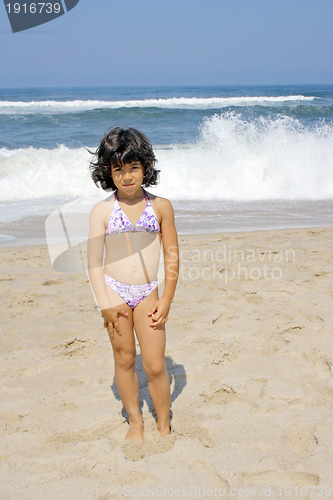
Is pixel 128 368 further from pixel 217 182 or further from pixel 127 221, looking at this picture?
pixel 217 182

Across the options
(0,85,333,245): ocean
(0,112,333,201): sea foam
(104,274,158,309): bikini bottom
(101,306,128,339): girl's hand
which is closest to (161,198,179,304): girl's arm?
(104,274,158,309): bikini bottom

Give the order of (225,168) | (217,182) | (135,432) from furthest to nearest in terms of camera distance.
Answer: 1. (225,168)
2. (217,182)
3. (135,432)

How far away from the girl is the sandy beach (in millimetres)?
422

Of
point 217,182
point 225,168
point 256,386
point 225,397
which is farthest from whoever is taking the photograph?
point 225,168

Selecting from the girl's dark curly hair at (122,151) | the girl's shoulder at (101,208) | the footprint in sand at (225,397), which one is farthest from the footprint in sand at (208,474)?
the girl's dark curly hair at (122,151)

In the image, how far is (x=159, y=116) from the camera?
65.0ft

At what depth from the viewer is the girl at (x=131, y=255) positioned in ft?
6.91

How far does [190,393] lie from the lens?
2.70 meters

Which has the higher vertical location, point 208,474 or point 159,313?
point 159,313

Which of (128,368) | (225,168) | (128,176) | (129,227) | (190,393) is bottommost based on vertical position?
(190,393)

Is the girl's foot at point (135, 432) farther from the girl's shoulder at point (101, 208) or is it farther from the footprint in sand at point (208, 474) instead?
the girl's shoulder at point (101, 208)

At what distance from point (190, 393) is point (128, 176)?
137 cm

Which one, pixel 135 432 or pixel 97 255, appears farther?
pixel 135 432

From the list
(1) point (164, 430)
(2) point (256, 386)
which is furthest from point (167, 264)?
(2) point (256, 386)
